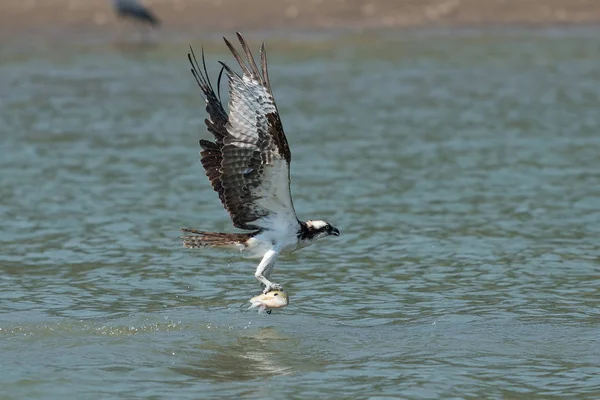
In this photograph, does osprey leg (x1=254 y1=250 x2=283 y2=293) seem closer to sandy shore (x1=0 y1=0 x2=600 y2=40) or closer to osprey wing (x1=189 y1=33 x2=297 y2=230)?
osprey wing (x1=189 y1=33 x2=297 y2=230)

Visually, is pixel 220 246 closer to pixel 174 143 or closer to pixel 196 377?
pixel 196 377

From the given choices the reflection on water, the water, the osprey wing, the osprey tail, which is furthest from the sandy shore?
the reflection on water

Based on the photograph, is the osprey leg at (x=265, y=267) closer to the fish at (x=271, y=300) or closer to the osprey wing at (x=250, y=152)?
the fish at (x=271, y=300)

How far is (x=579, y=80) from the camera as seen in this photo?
22.4 meters

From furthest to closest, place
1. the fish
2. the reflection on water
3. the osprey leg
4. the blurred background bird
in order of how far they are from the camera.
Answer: the blurred background bird, the osprey leg, the fish, the reflection on water

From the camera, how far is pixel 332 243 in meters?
13.2

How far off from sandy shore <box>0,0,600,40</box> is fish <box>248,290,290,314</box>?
59.9 ft

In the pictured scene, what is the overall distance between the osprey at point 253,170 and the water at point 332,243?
2.42ft

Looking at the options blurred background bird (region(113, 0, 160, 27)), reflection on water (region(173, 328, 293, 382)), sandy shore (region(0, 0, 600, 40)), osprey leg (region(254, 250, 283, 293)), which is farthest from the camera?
sandy shore (region(0, 0, 600, 40))

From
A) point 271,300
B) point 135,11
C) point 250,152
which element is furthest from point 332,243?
point 135,11

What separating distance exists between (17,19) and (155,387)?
2169 cm

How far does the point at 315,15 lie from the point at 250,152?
63.5 feet

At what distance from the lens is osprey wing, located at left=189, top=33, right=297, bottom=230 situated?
922cm

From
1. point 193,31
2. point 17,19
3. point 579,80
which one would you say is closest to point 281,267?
point 579,80
